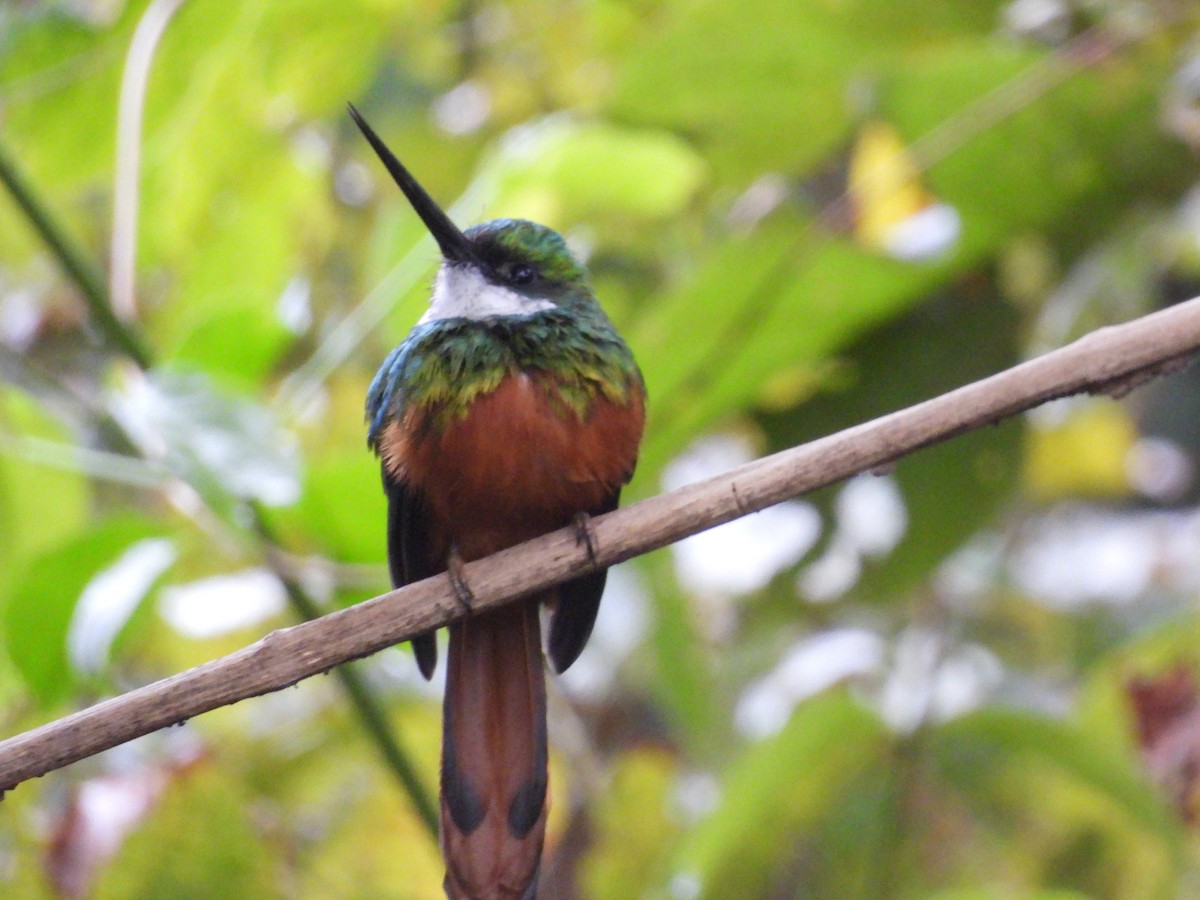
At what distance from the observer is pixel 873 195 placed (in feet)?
7.56

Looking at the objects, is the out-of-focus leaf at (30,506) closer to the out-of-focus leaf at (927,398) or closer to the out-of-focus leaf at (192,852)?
the out-of-focus leaf at (192,852)

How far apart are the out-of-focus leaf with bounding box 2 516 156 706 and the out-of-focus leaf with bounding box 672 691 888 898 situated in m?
0.94

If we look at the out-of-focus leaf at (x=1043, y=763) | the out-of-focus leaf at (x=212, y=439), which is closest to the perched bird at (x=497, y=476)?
the out-of-focus leaf at (x=212, y=439)

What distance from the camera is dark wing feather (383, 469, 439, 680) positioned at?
1.73 metres

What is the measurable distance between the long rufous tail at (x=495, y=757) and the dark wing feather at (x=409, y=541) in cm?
9

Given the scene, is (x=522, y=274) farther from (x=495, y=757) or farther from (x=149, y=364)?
(x=495, y=757)

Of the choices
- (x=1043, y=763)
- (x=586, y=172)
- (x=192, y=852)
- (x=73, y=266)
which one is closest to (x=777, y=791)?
(x=1043, y=763)

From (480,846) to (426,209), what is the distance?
76cm

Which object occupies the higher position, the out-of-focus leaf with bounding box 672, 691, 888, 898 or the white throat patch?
the white throat patch

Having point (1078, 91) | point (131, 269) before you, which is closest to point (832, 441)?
point (131, 269)

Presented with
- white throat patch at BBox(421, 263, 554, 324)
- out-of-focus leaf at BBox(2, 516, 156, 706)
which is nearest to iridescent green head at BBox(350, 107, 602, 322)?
white throat patch at BBox(421, 263, 554, 324)

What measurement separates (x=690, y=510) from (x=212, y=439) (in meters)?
0.58

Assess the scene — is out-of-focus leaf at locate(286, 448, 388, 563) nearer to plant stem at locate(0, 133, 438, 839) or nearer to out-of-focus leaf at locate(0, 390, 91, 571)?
plant stem at locate(0, 133, 438, 839)

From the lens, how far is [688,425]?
2258 millimetres
